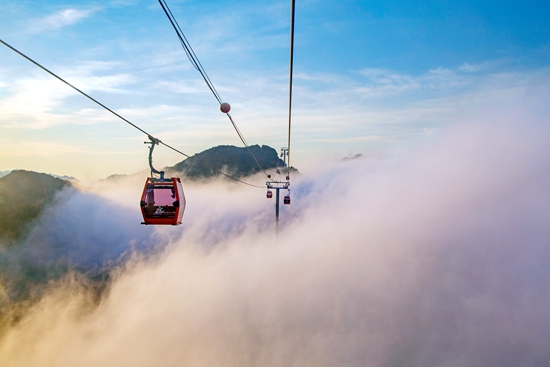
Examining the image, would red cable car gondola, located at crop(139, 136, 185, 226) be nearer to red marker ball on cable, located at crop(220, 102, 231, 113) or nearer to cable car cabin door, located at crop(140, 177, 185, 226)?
cable car cabin door, located at crop(140, 177, 185, 226)

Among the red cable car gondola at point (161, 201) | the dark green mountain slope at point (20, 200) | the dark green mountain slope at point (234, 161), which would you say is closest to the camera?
the red cable car gondola at point (161, 201)

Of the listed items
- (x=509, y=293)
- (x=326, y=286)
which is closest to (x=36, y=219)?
(x=326, y=286)

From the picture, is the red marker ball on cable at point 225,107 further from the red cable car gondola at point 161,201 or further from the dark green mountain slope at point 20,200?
the dark green mountain slope at point 20,200

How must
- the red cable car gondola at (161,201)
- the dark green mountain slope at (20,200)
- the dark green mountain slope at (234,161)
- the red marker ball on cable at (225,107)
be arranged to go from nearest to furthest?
the red marker ball on cable at (225,107)
the red cable car gondola at (161,201)
the dark green mountain slope at (20,200)
the dark green mountain slope at (234,161)

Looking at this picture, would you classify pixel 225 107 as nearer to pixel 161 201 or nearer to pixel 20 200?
pixel 161 201

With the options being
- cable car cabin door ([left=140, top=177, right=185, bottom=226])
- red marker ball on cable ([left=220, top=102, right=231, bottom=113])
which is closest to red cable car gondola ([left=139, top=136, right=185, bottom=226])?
cable car cabin door ([left=140, top=177, right=185, bottom=226])

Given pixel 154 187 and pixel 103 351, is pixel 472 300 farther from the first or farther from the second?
pixel 154 187

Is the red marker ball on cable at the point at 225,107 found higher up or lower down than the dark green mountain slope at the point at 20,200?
higher up

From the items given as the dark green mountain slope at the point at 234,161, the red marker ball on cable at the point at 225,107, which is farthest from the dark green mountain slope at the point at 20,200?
the red marker ball on cable at the point at 225,107
